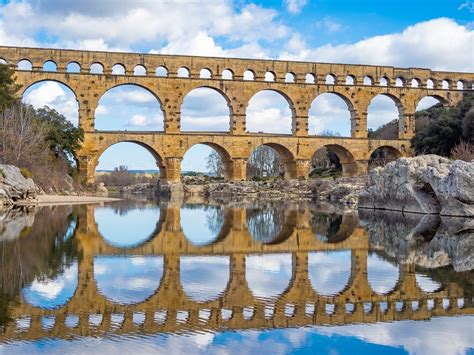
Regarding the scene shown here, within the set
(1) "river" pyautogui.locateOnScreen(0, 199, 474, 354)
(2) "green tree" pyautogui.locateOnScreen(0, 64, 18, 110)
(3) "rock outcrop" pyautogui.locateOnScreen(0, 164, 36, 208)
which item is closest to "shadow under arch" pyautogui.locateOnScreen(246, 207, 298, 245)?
(1) "river" pyautogui.locateOnScreen(0, 199, 474, 354)

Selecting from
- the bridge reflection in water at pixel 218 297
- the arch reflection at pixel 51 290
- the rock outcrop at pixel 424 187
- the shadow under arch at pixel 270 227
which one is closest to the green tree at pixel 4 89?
the shadow under arch at pixel 270 227

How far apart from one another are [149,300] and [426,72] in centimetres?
4219

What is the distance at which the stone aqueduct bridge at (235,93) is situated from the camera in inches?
1538

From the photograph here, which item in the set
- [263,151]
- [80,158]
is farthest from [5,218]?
[263,151]

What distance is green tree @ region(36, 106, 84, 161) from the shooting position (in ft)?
115

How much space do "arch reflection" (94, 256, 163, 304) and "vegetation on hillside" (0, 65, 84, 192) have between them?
1705 centimetres

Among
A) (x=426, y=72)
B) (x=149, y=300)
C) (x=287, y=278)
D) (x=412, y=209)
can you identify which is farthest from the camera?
(x=426, y=72)

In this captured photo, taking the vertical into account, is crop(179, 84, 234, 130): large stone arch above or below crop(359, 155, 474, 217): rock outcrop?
above

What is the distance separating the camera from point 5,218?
54.1ft

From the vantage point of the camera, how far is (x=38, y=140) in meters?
30.7

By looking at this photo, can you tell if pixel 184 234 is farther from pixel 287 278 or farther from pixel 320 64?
pixel 320 64

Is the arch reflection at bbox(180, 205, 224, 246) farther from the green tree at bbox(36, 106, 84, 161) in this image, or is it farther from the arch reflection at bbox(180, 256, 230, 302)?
the green tree at bbox(36, 106, 84, 161)

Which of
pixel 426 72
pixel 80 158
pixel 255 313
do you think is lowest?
pixel 255 313

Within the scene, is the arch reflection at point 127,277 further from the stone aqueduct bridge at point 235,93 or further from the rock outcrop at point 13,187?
the stone aqueduct bridge at point 235,93
